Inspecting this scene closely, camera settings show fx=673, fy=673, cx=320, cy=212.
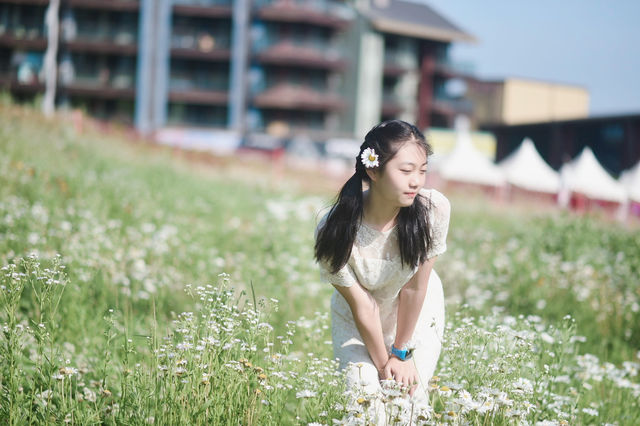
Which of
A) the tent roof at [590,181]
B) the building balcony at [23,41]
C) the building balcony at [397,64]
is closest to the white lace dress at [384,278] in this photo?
the tent roof at [590,181]

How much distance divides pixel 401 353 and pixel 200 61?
148ft

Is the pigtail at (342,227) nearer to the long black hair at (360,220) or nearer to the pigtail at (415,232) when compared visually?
the long black hair at (360,220)

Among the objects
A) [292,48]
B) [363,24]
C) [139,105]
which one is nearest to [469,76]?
[363,24]

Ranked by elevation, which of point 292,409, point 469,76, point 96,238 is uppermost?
point 469,76

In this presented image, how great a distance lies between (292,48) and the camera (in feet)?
148

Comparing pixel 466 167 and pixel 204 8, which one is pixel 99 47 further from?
pixel 466 167

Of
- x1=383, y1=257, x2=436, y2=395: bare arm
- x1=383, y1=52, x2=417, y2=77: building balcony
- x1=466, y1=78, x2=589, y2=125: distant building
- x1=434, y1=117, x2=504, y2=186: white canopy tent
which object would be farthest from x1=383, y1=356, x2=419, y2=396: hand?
x1=466, y1=78, x2=589, y2=125: distant building

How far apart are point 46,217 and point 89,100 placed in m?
42.0

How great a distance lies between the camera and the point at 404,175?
3.02m

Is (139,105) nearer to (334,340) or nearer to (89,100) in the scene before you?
(89,100)

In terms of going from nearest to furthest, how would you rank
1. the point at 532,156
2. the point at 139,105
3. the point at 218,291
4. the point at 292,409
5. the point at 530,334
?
the point at 218,291 < the point at 530,334 < the point at 292,409 < the point at 532,156 < the point at 139,105

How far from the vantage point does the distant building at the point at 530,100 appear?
58.8 meters

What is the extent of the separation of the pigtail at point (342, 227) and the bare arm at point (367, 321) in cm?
16

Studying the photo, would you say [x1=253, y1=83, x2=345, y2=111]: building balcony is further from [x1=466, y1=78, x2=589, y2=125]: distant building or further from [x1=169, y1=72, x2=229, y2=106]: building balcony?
[x1=466, y1=78, x2=589, y2=125]: distant building
